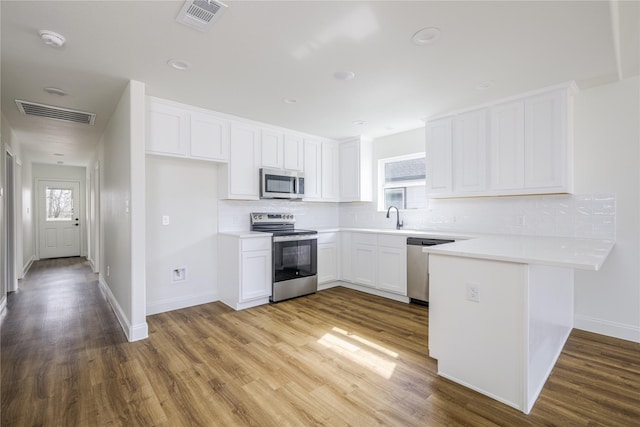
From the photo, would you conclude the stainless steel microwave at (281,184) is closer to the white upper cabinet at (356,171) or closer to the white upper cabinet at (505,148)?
the white upper cabinet at (356,171)

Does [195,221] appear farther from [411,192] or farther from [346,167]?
[411,192]

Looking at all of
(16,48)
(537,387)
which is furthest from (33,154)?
(537,387)

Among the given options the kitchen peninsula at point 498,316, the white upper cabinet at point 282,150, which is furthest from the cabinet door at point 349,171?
the kitchen peninsula at point 498,316

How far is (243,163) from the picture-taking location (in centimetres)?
402

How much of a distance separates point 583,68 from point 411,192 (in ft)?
7.76

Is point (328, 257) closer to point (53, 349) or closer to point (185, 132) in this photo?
point (185, 132)

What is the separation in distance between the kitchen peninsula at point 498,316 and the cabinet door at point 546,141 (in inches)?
45.3

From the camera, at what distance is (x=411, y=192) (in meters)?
4.58

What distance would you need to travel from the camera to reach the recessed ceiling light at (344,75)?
2.67 metres

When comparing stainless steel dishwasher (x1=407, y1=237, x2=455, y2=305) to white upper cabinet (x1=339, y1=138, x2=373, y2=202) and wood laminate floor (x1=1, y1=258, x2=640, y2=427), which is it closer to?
wood laminate floor (x1=1, y1=258, x2=640, y2=427)

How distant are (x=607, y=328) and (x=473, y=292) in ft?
6.74

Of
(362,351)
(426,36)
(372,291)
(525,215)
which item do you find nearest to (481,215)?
(525,215)

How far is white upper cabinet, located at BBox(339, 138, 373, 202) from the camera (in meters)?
4.90

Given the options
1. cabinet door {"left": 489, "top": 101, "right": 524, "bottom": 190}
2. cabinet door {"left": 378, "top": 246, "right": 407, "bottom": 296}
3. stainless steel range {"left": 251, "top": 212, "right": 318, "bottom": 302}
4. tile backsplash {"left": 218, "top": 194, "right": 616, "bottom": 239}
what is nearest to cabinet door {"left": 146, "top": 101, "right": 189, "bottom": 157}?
tile backsplash {"left": 218, "top": 194, "right": 616, "bottom": 239}
